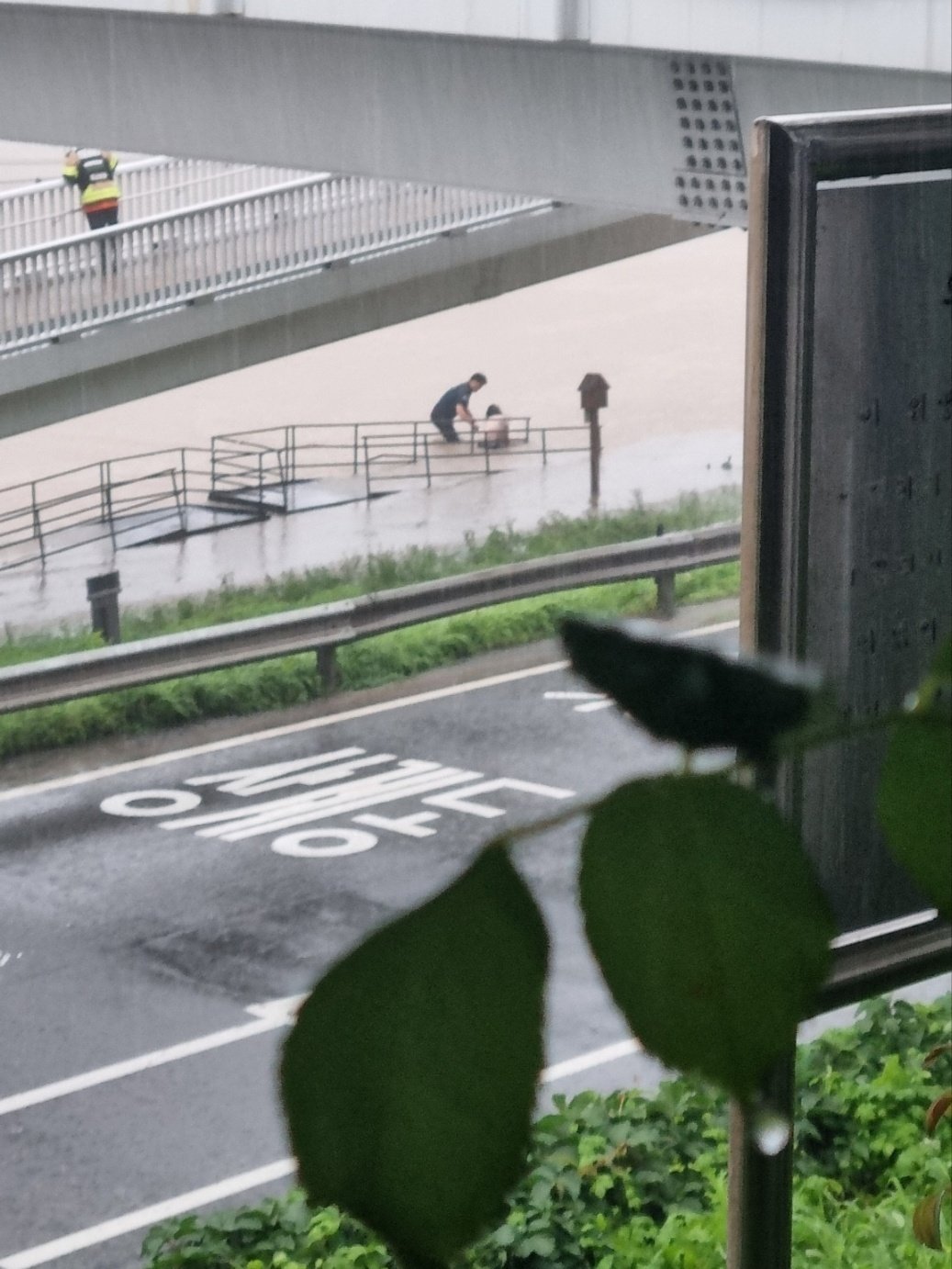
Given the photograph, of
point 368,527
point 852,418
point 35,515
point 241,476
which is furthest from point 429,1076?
point 368,527

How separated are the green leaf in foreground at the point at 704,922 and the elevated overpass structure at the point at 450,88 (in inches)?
130

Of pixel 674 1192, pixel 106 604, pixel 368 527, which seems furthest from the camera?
pixel 368 527

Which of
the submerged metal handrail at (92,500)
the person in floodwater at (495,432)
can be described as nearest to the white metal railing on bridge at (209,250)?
the submerged metal handrail at (92,500)

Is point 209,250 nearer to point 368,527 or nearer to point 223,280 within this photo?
point 223,280

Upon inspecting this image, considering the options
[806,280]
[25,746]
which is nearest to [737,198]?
[25,746]

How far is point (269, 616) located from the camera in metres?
4.99

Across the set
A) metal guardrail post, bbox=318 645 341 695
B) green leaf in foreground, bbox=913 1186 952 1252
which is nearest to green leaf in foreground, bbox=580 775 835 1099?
green leaf in foreground, bbox=913 1186 952 1252

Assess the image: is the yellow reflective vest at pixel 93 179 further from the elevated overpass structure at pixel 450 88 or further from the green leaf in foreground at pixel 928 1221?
the green leaf in foreground at pixel 928 1221

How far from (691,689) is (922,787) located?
0.02 meters

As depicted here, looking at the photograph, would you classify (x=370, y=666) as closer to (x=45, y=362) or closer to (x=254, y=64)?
(x=45, y=362)

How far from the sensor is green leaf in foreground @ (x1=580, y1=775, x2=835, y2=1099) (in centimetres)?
14

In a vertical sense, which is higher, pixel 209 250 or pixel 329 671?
pixel 209 250

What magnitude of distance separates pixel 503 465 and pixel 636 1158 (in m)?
4.53

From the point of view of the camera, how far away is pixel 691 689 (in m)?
0.15
